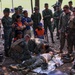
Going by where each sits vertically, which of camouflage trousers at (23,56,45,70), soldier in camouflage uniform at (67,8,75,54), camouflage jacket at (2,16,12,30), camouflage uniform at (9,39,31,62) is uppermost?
camouflage jacket at (2,16,12,30)

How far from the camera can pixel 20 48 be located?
9.19 m

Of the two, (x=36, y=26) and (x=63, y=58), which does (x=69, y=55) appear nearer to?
(x=63, y=58)

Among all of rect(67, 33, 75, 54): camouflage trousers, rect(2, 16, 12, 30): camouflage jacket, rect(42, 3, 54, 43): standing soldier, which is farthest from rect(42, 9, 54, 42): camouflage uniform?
rect(2, 16, 12, 30): camouflage jacket

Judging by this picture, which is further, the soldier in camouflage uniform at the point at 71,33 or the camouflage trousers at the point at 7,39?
the camouflage trousers at the point at 7,39

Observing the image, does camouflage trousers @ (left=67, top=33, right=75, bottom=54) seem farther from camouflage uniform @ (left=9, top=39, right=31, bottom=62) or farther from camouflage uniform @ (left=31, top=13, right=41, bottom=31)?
camouflage uniform @ (left=31, top=13, right=41, bottom=31)

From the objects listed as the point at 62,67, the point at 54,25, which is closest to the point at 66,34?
the point at 62,67

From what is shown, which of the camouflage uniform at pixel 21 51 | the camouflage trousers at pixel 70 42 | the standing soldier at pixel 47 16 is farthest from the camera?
the standing soldier at pixel 47 16

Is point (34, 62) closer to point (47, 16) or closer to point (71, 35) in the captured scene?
point (71, 35)

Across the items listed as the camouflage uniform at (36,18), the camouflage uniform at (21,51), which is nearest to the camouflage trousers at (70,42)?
the camouflage uniform at (21,51)

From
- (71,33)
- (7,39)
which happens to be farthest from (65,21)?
(7,39)

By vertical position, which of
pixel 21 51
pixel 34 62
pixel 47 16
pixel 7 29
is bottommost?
pixel 34 62

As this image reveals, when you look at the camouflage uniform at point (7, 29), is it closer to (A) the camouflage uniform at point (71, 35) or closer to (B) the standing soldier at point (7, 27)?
(B) the standing soldier at point (7, 27)

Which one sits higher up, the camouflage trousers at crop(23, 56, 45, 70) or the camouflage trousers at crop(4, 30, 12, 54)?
the camouflage trousers at crop(4, 30, 12, 54)

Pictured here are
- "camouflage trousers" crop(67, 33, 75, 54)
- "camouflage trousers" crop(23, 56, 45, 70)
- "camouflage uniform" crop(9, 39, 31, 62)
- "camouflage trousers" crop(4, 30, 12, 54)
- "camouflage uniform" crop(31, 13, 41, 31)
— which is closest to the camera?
"camouflage trousers" crop(23, 56, 45, 70)
